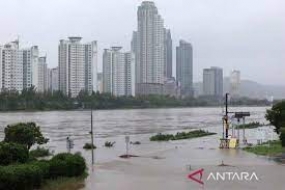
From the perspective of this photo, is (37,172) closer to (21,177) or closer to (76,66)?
(21,177)

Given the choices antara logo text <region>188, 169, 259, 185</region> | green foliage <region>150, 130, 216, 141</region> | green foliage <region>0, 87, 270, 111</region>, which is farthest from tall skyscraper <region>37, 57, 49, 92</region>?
antara logo text <region>188, 169, 259, 185</region>

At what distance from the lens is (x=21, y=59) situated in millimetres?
163000

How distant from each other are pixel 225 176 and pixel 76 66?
157443 mm

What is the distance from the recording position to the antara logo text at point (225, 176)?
17.6m

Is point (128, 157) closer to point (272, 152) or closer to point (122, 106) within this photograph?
point (272, 152)

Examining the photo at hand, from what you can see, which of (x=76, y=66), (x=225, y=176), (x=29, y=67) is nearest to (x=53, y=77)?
(x=76, y=66)

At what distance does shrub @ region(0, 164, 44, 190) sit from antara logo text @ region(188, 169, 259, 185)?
4610 millimetres

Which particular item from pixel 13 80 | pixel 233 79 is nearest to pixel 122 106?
pixel 13 80

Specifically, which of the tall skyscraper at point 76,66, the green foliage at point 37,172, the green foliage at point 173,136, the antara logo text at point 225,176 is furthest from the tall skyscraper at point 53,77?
the green foliage at point 37,172

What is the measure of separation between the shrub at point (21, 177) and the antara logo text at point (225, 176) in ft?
15.1

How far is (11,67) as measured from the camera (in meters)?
158

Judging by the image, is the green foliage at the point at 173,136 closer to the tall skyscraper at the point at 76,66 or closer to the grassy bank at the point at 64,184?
the grassy bank at the point at 64,184

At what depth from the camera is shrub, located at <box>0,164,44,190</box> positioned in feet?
48.8

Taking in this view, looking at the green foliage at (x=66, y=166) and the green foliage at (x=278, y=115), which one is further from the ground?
the green foliage at (x=278, y=115)
